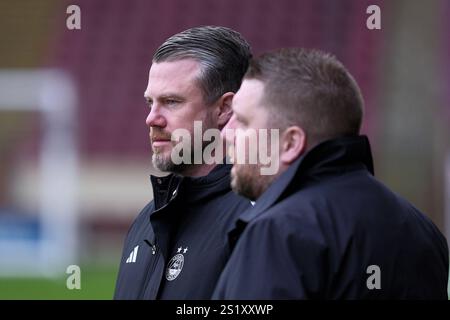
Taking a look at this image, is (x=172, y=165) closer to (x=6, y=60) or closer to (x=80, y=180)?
(x=80, y=180)

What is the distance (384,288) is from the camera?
1.95 meters

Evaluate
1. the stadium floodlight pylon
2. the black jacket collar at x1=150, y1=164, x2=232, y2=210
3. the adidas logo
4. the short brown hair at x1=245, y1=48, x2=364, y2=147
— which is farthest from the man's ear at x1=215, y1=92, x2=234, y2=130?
the stadium floodlight pylon

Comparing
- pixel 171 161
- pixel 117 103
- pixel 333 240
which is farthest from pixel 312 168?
pixel 117 103

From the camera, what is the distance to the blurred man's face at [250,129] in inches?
79.8

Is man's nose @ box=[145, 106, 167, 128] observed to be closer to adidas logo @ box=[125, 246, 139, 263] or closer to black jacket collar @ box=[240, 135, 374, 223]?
adidas logo @ box=[125, 246, 139, 263]

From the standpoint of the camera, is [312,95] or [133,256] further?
[133,256]

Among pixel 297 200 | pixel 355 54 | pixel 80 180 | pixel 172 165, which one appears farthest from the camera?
pixel 355 54

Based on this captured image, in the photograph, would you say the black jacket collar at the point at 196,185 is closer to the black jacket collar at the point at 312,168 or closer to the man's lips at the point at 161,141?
the man's lips at the point at 161,141

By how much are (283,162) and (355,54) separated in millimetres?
11972

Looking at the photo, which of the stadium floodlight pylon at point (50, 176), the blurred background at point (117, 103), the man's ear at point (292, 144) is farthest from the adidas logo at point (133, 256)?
the stadium floodlight pylon at point (50, 176)

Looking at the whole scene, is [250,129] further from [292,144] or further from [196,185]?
[196,185]

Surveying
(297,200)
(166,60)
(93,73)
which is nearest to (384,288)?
(297,200)

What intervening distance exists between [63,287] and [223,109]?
7099 mm

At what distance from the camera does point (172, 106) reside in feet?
8.30
